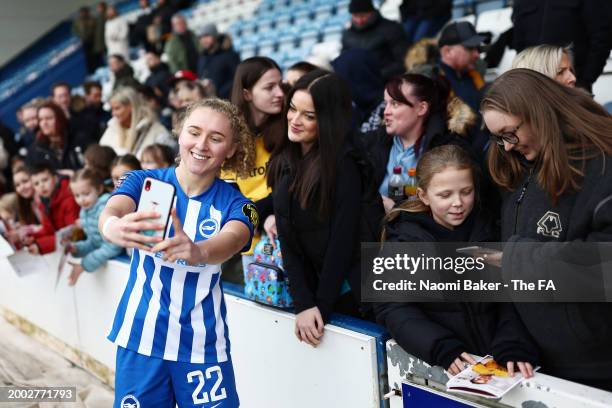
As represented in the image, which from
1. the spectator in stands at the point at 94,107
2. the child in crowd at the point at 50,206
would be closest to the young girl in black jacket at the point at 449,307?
the child in crowd at the point at 50,206

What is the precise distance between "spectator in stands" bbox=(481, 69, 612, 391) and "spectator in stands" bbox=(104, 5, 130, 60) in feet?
32.5

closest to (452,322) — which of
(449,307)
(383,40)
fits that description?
(449,307)

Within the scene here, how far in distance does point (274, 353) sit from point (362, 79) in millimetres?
2129

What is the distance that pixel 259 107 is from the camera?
2.77 m

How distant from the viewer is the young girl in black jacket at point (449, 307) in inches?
67.9

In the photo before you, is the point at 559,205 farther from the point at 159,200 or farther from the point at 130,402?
the point at 130,402

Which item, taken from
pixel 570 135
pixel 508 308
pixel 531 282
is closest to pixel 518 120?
pixel 570 135

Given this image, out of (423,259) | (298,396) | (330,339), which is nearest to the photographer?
(423,259)

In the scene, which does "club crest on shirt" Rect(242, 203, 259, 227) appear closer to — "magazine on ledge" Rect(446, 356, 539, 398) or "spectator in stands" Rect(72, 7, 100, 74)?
"magazine on ledge" Rect(446, 356, 539, 398)

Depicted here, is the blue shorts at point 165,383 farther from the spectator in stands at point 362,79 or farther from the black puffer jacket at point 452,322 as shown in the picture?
the spectator in stands at point 362,79

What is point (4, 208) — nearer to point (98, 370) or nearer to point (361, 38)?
point (98, 370)

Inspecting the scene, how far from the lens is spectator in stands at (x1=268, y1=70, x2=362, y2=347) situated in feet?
7.01

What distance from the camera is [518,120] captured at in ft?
5.47

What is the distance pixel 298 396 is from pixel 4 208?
318cm
